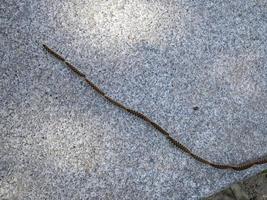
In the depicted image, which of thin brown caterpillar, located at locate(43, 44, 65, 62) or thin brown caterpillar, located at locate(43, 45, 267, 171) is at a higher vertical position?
thin brown caterpillar, located at locate(43, 44, 65, 62)

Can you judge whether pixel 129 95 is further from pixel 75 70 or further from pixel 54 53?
pixel 54 53

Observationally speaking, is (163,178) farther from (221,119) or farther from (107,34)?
(107,34)

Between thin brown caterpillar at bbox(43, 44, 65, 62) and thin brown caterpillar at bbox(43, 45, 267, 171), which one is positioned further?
thin brown caterpillar at bbox(43, 44, 65, 62)

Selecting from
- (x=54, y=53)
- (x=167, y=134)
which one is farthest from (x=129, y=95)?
(x=54, y=53)

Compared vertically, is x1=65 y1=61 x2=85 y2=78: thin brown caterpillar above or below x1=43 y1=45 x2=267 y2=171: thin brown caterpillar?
Answer: above

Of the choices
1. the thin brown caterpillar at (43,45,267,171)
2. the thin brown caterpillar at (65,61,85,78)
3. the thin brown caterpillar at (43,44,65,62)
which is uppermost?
the thin brown caterpillar at (43,44,65,62)

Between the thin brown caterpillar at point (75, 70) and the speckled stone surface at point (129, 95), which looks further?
the thin brown caterpillar at point (75, 70)

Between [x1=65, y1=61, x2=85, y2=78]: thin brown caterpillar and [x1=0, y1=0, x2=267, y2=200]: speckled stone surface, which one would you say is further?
[x1=65, y1=61, x2=85, y2=78]: thin brown caterpillar

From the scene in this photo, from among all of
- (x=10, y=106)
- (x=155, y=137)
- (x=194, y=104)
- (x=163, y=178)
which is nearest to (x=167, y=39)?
(x=194, y=104)
